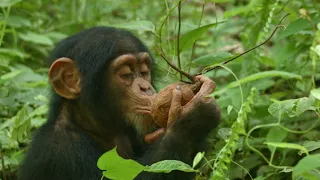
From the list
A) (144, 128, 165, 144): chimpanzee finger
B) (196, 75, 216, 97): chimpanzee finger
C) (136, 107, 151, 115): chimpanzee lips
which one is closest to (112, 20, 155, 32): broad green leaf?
(136, 107, 151, 115): chimpanzee lips

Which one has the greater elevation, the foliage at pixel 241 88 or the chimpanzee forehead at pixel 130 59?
the chimpanzee forehead at pixel 130 59

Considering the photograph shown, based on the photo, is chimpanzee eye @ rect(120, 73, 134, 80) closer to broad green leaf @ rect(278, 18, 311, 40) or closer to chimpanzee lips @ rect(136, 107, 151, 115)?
chimpanzee lips @ rect(136, 107, 151, 115)

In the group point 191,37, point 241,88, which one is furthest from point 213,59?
point 241,88

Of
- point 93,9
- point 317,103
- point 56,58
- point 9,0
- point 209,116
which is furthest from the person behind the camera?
point 93,9

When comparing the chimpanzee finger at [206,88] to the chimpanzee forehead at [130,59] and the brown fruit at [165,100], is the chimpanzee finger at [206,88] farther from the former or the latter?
the chimpanzee forehead at [130,59]

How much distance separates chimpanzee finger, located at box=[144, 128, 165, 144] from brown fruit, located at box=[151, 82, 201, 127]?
64 mm

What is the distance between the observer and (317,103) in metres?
4.03

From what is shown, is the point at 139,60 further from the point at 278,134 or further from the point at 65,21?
the point at 65,21

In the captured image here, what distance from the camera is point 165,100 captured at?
454 centimetres

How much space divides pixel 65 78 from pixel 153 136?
0.91m

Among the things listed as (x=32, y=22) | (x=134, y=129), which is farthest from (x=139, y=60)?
(x=32, y=22)

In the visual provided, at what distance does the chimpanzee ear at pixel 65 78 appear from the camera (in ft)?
17.2

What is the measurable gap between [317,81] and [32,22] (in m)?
3.56

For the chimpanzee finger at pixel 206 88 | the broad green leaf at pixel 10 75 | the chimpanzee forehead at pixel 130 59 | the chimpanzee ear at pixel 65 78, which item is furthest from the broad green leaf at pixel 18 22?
the chimpanzee finger at pixel 206 88
